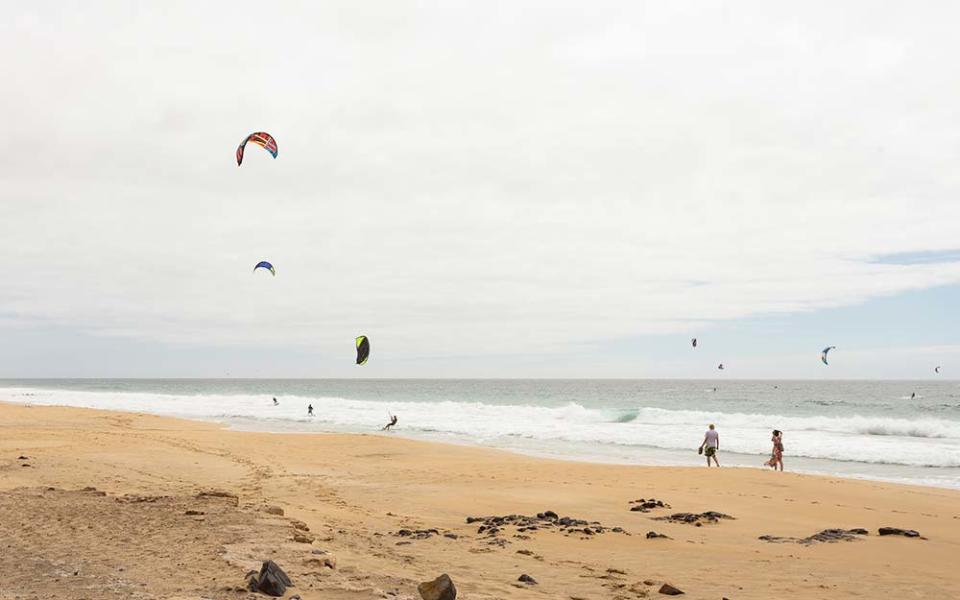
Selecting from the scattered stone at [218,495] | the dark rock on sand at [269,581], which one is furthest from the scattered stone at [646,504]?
the dark rock on sand at [269,581]

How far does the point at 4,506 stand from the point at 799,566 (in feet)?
31.5

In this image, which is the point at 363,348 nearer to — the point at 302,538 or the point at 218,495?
the point at 218,495

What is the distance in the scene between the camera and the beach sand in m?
6.14

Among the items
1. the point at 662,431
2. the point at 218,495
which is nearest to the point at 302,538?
the point at 218,495

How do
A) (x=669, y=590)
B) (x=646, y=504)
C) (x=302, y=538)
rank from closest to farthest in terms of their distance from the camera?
(x=669, y=590)
(x=302, y=538)
(x=646, y=504)

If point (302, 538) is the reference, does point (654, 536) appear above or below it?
below

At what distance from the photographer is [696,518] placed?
11055mm

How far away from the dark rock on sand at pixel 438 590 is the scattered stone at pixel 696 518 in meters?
6.44

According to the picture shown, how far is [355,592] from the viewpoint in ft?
18.1

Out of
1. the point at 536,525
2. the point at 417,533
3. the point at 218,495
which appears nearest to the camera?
the point at 417,533

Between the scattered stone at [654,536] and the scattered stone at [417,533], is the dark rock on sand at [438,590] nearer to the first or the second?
the scattered stone at [417,533]

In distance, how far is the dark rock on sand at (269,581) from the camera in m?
5.22

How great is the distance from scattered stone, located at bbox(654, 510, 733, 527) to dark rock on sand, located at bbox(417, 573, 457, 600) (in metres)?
6.44

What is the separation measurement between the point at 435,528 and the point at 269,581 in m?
4.52
